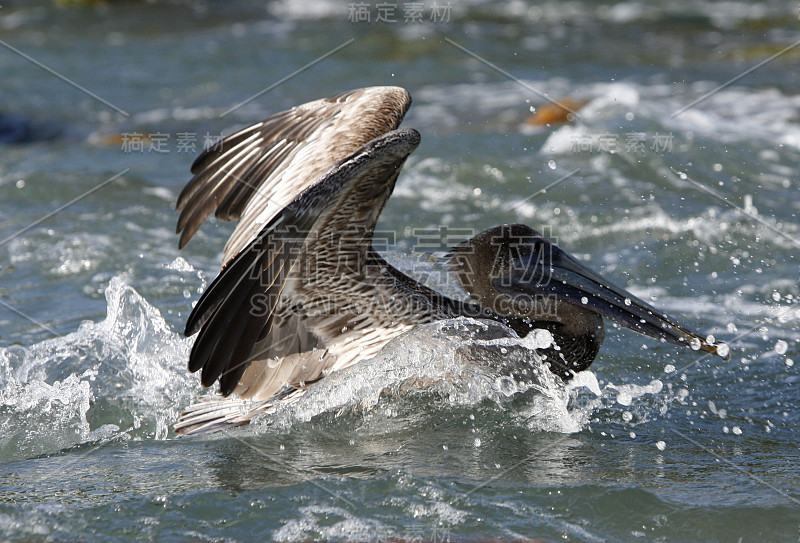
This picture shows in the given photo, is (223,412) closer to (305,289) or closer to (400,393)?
(305,289)

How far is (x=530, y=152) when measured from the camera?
8.34m

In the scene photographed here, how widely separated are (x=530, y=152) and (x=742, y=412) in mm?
4413

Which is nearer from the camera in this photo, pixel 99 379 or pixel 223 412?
pixel 223 412

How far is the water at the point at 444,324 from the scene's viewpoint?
337cm

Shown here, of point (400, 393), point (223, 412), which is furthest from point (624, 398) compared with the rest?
point (223, 412)

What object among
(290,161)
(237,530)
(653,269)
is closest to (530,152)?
(653,269)

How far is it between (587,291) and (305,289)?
132 centimetres

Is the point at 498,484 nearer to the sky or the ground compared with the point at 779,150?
nearer to the ground

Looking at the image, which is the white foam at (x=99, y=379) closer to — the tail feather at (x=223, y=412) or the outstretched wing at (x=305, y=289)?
the tail feather at (x=223, y=412)

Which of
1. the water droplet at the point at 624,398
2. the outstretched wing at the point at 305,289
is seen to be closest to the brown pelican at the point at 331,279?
the outstretched wing at the point at 305,289

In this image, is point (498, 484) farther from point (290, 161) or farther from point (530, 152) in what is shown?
point (530, 152)

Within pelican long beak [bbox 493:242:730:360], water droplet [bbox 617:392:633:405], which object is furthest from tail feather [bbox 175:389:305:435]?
water droplet [bbox 617:392:633:405]

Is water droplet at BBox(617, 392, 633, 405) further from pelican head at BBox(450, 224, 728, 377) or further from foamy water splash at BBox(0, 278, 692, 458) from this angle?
pelican head at BBox(450, 224, 728, 377)

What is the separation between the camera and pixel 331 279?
4.12 metres
